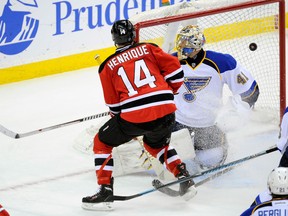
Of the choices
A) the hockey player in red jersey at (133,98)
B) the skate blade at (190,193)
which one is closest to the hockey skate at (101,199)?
the hockey player in red jersey at (133,98)

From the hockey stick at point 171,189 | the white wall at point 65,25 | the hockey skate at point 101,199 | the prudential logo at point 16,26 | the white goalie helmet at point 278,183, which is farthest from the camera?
the white wall at point 65,25

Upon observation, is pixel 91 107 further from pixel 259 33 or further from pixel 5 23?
pixel 259 33

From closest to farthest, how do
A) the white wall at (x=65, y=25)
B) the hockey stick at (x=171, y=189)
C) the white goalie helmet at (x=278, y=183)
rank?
the white goalie helmet at (x=278, y=183) < the hockey stick at (x=171, y=189) < the white wall at (x=65, y=25)

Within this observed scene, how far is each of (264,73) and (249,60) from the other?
0.20 meters

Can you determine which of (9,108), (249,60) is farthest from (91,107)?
(249,60)

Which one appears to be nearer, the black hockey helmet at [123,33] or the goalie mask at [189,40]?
the black hockey helmet at [123,33]

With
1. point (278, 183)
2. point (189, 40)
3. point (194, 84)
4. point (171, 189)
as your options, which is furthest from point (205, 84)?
point (278, 183)

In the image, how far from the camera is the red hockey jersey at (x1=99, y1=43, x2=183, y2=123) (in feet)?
13.9

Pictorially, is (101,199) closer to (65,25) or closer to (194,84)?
(194,84)

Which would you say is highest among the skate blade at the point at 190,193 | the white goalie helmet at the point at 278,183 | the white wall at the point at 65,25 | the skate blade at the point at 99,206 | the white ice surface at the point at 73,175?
the white goalie helmet at the point at 278,183

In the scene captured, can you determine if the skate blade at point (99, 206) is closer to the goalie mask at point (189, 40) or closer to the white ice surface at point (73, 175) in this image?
the white ice surface at point (73, 175)

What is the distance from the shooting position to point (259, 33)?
568 centimetres

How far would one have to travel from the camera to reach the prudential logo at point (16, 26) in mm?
6664

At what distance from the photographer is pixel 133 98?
4.25m
